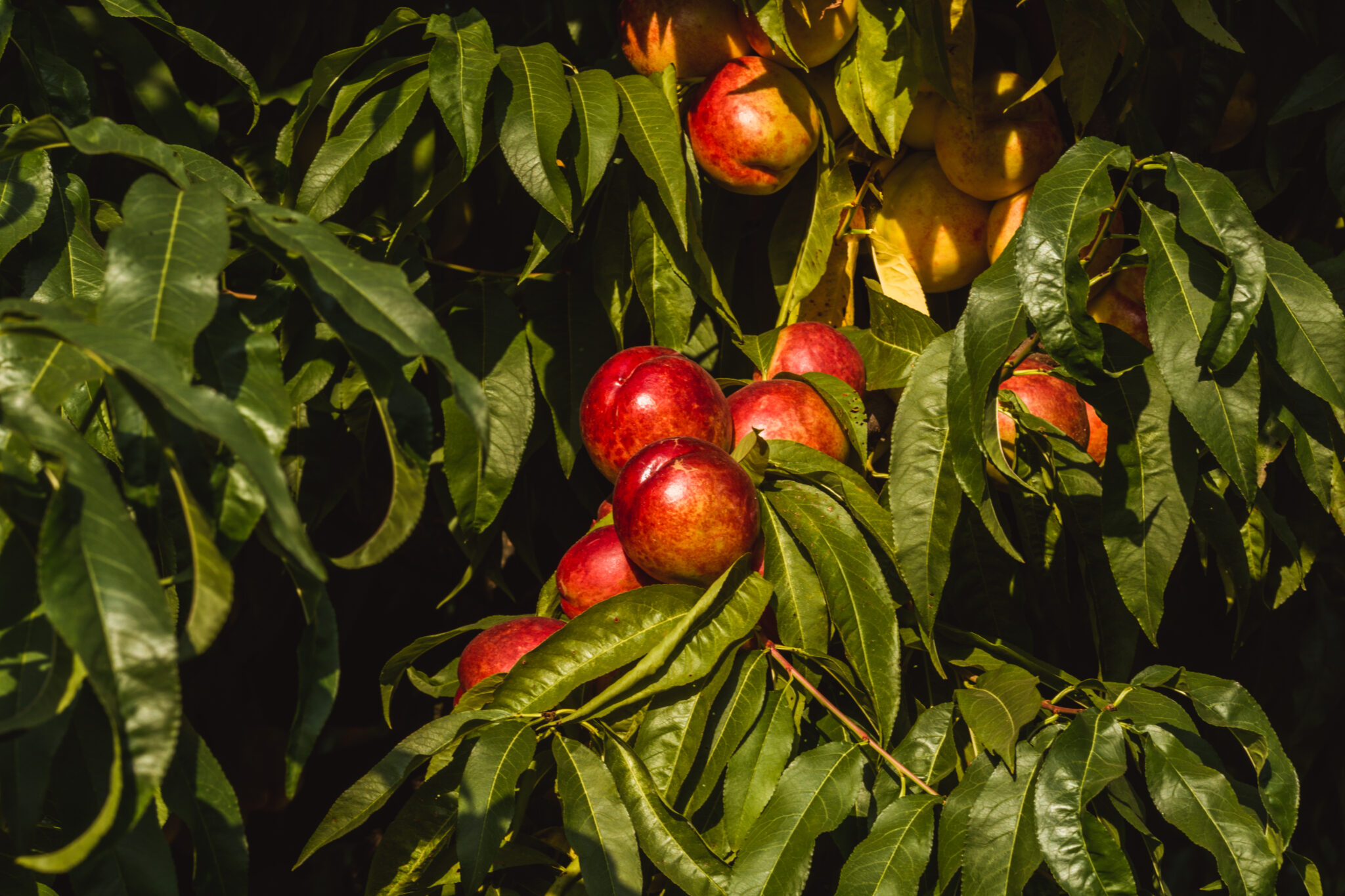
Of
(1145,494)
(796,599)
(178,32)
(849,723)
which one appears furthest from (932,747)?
(178,32)

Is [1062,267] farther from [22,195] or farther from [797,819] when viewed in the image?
[22,195]

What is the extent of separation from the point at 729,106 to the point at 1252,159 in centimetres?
74

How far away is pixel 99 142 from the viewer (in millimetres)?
693

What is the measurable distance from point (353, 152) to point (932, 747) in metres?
0.86

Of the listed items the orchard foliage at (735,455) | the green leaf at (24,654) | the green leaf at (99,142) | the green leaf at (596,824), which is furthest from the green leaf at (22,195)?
the green leaf at (596,824)

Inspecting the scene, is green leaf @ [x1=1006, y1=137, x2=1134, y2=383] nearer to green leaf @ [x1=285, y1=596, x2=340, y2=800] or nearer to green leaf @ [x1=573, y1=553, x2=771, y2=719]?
green leaf @ [x1=573, y1=553, x2=771, y2=719]

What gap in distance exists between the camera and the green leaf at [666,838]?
0.80 m

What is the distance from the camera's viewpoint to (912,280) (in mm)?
1254

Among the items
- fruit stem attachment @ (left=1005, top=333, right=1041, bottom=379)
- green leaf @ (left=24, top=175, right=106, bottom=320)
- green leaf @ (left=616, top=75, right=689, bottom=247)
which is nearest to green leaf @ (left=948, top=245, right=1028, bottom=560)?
fruit stem attachment @ (left=1005, top=333, right=1041, bottom=379)

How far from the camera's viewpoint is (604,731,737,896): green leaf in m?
0.80

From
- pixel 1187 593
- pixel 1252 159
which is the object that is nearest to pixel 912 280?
pixel 1252 159

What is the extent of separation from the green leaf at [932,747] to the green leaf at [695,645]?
→ 0.60ft

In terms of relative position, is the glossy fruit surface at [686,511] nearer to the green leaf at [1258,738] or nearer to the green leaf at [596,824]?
the green leaf at [596,824]

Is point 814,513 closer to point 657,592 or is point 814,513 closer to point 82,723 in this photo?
point 657,592
